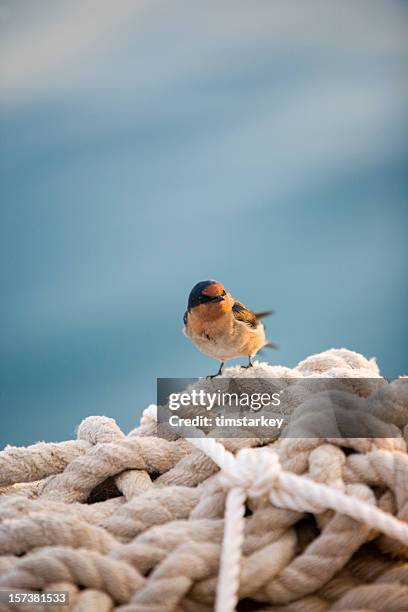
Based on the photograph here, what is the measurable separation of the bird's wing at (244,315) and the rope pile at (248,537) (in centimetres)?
153

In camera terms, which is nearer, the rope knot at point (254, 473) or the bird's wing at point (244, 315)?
the rope knot at point (254, 473)

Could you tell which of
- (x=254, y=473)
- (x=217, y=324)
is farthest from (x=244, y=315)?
(x=254, y=473)

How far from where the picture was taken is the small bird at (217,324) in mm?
2316

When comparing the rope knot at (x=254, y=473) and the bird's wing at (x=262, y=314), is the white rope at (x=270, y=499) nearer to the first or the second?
the rope knot at (x=254, y=473)

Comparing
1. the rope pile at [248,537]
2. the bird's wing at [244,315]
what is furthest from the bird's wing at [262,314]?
the rope pile at [248,537]

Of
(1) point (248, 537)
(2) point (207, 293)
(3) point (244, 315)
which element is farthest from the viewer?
(3) point (244, 315)

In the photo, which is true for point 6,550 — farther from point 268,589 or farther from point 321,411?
point 321,411

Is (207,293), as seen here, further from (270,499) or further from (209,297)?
(270,499)

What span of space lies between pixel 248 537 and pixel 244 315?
1.71 metres

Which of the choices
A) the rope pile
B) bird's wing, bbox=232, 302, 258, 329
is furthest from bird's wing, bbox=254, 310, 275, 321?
the rope pile

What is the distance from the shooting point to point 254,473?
0.75m

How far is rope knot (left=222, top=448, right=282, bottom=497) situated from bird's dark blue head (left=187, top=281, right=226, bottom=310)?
1.54 meters

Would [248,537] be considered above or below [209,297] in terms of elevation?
below

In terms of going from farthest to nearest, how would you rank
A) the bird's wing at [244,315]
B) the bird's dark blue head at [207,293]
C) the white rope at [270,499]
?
the bird's wing at [244,315], the bird's dark blue head at [207,293], the white rope at [270,499]
